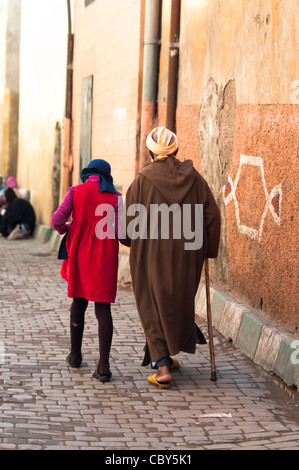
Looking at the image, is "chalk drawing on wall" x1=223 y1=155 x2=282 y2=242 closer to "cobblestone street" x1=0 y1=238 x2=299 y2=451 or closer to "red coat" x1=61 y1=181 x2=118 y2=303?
"cobblestone street" x1=0 y1=238 x2=299 y2=451

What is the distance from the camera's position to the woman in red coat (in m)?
6.16

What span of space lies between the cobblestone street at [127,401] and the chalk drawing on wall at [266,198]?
3.19 feet

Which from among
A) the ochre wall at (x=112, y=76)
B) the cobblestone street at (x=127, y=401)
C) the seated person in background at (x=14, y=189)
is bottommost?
the cobblestone street at (x=127, y=401)

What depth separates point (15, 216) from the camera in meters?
17.7

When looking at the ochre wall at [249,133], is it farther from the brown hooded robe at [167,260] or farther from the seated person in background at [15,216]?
the seated person in background at [15,216]

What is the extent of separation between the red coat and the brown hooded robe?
0.19 m

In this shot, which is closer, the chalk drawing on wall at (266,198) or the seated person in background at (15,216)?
the chalk drawing on wall at (266,198)

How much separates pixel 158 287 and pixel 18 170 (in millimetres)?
17637

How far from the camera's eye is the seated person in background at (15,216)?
17.7 meters

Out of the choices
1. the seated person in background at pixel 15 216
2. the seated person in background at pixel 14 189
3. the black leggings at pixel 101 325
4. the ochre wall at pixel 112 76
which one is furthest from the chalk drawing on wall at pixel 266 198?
the seated person in background at pixel 14 189

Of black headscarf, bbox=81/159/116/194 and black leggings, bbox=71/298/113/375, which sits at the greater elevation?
black headscarf, bbox=81/159/116/194

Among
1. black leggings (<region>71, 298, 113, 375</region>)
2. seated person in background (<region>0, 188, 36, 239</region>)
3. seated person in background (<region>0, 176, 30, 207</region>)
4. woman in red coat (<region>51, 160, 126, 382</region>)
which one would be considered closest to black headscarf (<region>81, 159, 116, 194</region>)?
woman in red coat (<region>51, 160, 126, 382</region>)

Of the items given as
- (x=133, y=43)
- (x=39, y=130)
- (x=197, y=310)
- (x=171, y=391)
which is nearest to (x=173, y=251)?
(x=171, y=391)

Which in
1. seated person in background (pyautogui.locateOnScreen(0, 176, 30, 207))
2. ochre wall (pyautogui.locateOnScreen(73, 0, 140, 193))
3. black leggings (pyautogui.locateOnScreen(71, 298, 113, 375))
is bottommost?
black leggings (pyautogui.locateOnScreen(71, 298, 113, 375))
